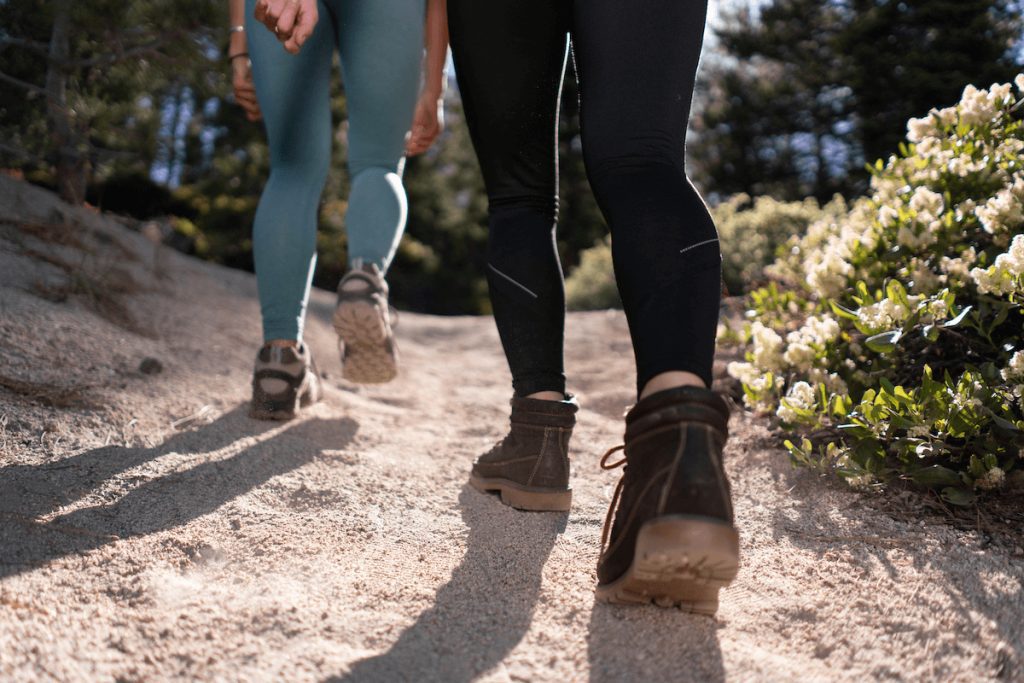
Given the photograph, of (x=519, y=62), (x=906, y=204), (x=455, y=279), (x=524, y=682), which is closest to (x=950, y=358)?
(x=906, y=204)

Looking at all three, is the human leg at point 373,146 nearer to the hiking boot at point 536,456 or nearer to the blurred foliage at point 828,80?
the hiking boot at point 536,456

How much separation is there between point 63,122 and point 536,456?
4.22m

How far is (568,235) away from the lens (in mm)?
13648

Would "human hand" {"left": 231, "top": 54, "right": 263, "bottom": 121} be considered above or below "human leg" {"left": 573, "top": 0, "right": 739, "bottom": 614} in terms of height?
above

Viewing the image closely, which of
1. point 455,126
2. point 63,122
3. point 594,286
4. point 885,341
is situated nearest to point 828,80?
point 455,126

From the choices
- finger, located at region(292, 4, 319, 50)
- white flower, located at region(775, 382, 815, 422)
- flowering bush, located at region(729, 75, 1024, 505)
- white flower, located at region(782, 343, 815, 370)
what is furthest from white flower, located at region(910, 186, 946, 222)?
finger, located at region(292, 4, 319, 50)

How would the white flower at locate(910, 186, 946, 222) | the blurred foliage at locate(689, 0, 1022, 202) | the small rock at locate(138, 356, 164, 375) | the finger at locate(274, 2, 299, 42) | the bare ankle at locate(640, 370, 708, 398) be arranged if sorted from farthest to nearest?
the blurred foliage at locate(689, 0, 1022, 202) < the small rock at locate(138, 356, 164, 375) < the white flower at locate(910, 186, 946, 222) < the finger at locate(274, 2, 299, 42) < the bare ankle at locate(640, 370, 708, 398)

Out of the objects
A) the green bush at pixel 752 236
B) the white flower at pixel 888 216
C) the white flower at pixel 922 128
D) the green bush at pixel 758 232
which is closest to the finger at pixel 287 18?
the white flower at pixel 888 216

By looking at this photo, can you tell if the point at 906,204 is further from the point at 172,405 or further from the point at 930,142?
the point at 172,405

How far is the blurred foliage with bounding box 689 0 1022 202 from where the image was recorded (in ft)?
40.4

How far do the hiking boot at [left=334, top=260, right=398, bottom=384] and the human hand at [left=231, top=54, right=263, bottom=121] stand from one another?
0.64 m

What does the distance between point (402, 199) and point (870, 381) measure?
1.34 metres

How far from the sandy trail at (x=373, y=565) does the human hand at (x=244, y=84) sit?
886mm

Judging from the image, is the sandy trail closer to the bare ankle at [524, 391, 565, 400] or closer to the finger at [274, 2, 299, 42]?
the bare ankle at [524, 391, 565, 400]
